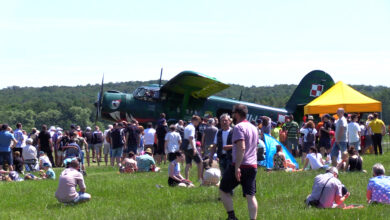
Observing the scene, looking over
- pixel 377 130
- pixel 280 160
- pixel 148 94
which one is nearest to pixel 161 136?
pixel 280 160

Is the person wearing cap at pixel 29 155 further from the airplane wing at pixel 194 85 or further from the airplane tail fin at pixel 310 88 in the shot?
the airplane tail fin at pixel 310 88

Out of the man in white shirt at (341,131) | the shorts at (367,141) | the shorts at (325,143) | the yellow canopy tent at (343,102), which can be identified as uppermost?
the yellow canopy tent at (343,102)

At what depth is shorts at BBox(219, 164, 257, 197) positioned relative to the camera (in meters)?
7.28

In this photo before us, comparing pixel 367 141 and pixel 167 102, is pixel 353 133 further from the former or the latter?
pixel 167 102

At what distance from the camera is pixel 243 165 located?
734cm

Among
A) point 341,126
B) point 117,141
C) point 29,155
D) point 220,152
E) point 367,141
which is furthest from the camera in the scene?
point 367,141

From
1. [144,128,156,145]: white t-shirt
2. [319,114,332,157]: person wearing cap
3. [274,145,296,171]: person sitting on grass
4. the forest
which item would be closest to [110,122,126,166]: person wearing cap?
[144,128,156,145]: white t-shirt

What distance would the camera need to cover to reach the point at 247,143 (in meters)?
7.36

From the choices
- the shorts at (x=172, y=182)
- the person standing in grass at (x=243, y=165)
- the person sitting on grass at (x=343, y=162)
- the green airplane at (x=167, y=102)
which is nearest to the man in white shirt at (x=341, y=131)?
the person sitting on grass at (x=343, y=162)

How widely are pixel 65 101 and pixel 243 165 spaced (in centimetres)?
6837

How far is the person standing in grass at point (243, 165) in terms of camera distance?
7164mm

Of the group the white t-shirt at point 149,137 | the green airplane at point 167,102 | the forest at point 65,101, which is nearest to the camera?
the white t-shirt at point 149,137

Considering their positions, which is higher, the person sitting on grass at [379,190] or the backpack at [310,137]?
the backpack at [310,137]

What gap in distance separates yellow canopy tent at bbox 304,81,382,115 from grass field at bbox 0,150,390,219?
8.85 meters
